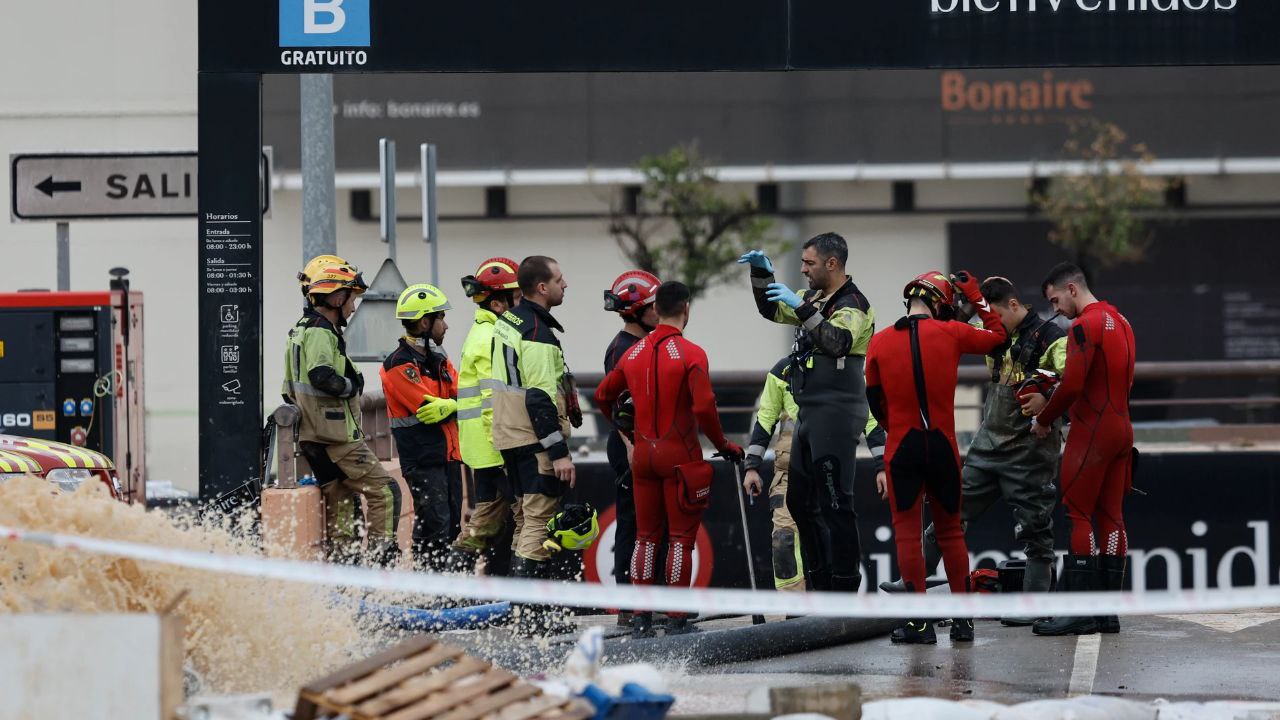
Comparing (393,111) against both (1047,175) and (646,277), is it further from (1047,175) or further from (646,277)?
(646,277)

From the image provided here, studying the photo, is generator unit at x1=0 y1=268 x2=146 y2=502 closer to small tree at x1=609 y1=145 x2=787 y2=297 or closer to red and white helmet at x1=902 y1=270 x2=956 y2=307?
red and white helmet at x1=902 y1=270 x2=956 y2=307

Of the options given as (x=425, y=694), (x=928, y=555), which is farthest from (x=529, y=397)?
(x=425, y=694)

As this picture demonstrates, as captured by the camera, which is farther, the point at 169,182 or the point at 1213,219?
the point at 1213,219

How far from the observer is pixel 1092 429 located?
843 centimetres

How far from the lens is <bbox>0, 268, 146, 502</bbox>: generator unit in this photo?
15.5 meters

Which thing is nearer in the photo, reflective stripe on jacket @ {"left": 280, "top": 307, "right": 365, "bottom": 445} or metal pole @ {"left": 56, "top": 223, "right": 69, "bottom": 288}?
reflective stripe on jacket @ {"left": 280, "top": 307, "right": 365, "bottom": 445}

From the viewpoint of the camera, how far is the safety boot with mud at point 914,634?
8406 mm

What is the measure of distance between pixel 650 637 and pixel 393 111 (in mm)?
20714

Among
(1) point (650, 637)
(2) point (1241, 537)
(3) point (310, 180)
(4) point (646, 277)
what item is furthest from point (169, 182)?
(2) point (1241, 537)

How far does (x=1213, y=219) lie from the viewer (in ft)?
93.9

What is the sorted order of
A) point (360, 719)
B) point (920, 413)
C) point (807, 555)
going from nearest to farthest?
point (360, 719) < point (920, 413) < point (807, 555)

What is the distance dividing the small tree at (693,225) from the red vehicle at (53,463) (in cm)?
1501

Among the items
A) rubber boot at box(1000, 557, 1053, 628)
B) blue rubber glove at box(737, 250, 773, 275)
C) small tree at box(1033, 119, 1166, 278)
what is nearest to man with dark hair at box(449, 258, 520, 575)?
blue rubber glove at box(737, 250, 773, 275)

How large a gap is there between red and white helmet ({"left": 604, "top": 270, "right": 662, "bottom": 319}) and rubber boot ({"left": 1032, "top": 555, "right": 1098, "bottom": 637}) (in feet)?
8.63
